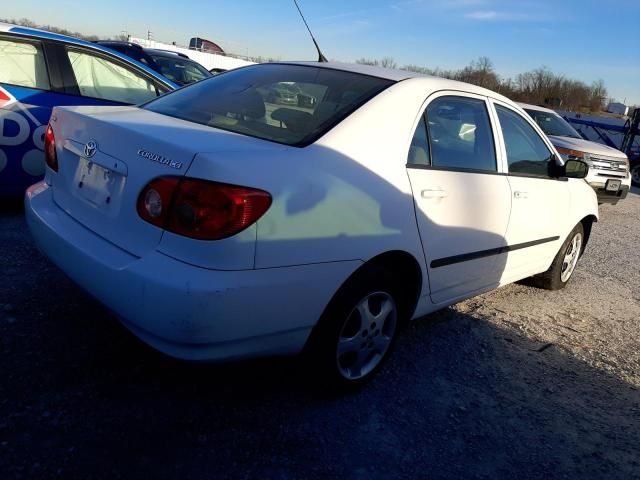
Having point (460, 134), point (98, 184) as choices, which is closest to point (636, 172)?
point (460, 134)

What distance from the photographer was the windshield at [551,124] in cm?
1060

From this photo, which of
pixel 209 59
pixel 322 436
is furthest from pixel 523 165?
pixel 209 59

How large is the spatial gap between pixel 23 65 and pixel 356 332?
3.92 m

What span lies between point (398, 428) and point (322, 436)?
1.22 ft

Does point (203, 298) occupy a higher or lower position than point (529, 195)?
lower

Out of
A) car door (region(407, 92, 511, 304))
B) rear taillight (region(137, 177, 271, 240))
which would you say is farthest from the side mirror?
rear taillight (region(137, 177, 271, 240))

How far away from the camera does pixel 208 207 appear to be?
198 centimetres

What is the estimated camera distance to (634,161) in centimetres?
1619

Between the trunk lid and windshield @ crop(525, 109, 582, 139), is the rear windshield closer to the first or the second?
the trunk lid

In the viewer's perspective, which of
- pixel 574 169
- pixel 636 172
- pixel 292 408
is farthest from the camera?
pixel 636 172

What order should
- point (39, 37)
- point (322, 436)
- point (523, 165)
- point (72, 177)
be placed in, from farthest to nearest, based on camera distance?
1. point (39, 37)
2. point (523, 165)
3. point (72, 177)
4. point (322, 436)

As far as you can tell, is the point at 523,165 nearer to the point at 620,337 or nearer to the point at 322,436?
the point at 620,337

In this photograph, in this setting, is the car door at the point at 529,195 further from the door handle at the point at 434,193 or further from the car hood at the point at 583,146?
the car hood at the point at 583,146

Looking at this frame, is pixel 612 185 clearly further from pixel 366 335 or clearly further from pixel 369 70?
pixel 366 335
